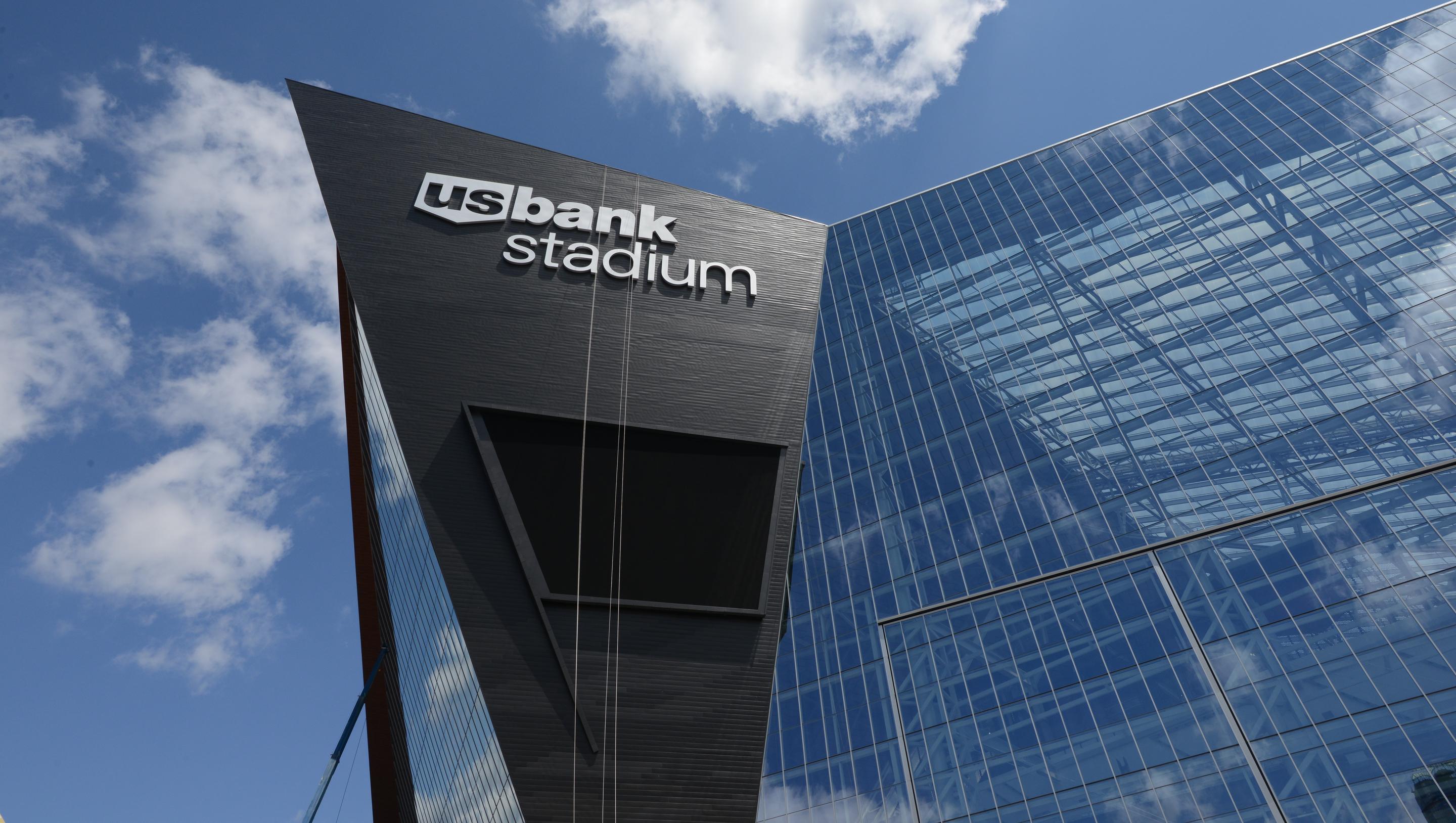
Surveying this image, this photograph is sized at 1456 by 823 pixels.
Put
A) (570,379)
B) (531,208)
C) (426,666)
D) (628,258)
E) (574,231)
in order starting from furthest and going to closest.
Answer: (426,666) → (531,208) → (574,231) → (628,258) → (570,379)

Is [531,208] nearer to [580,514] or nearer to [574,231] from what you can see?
[574,231]

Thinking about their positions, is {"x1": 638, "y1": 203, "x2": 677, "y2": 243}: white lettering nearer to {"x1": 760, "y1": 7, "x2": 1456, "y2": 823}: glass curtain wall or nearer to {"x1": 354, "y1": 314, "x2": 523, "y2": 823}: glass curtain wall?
{"x1": 354, "y1": 314, "x2": 523, "y2": 823}: glass curtain wall

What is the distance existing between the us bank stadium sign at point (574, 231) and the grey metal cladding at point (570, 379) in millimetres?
360

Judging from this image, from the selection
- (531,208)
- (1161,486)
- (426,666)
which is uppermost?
(531,208)

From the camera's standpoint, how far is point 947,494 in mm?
41594

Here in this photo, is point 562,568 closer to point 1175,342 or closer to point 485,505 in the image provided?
point 485,505

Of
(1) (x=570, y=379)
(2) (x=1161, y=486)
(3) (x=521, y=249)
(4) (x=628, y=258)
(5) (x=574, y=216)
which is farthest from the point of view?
(2) (x=1161, y=486)

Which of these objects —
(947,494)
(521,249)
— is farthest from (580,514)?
(947,494)

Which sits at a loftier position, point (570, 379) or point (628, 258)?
point (628, 258)

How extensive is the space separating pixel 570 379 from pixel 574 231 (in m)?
6.67

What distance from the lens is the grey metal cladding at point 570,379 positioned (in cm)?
2631

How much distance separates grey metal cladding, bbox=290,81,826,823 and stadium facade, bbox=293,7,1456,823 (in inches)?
4.7

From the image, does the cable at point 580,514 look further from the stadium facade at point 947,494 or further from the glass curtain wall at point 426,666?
the glass curtain wall at point 426,666

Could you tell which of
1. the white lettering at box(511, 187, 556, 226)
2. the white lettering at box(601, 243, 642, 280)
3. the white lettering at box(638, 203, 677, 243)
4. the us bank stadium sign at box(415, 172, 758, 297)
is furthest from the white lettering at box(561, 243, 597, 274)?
the white lettering at box(638, 203, 677, 243)
